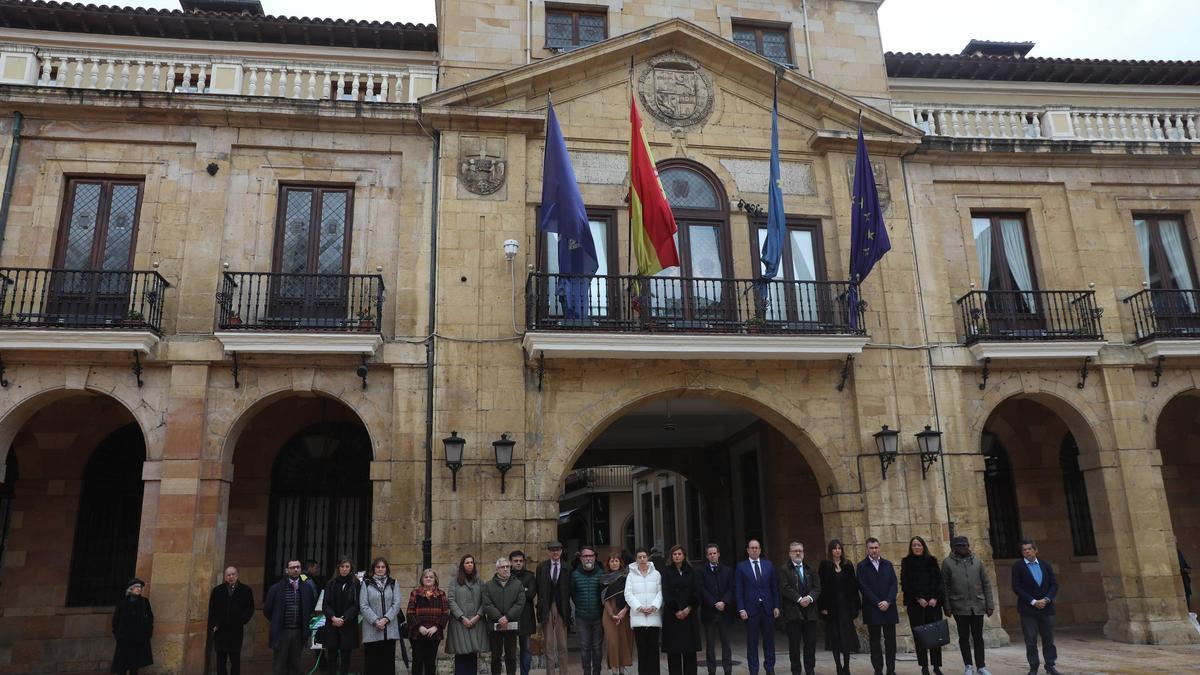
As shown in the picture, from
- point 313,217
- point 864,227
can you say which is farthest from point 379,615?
point 864,227

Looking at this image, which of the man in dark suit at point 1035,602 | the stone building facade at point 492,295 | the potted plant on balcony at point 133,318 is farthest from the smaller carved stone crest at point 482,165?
the man in dark suit at point 1035,602

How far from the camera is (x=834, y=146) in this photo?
1261 cm

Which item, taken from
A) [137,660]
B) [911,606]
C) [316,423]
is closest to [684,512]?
[316,423]

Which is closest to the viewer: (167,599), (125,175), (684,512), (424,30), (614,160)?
(167,599)

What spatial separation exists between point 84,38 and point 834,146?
1149 cm

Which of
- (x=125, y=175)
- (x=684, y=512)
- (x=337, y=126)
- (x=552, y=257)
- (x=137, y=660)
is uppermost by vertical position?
(x=337, y=126)

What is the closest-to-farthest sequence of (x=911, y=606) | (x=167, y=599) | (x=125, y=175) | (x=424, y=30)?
(x=911, y=606) → (x=167, y=599) → (x=125, y=175) → (x=424, y=30)

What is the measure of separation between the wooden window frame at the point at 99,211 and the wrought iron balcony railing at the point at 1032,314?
11494 mm

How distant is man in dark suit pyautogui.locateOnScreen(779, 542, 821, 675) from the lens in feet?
28.7

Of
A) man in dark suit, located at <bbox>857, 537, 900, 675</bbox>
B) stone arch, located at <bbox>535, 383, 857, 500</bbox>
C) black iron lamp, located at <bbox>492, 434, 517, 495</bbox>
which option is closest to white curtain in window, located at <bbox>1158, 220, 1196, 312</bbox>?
stone arch, located at <bbox>535, 383, 857, 500</bbox>

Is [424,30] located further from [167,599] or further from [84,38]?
[167,599]

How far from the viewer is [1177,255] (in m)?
13.3

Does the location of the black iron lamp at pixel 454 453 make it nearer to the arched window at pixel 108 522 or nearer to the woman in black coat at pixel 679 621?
the woman in black coat at pixel 679 621

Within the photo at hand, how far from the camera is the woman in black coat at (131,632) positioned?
30.1ft
